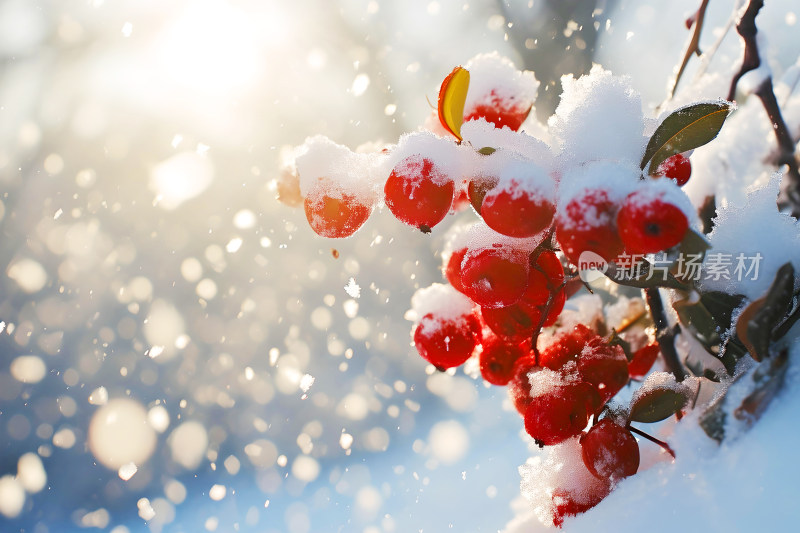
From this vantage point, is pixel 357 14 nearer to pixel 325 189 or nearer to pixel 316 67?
pixel 316 67

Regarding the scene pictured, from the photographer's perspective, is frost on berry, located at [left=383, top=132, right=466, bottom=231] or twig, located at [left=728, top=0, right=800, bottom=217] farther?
twig, located at [left=728, top=0, right=800, bottom=217]

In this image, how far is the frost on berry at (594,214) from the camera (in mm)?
231

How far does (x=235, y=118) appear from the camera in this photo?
110 cm

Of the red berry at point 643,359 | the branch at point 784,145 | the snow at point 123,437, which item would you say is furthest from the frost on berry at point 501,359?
the snow at point 123,437

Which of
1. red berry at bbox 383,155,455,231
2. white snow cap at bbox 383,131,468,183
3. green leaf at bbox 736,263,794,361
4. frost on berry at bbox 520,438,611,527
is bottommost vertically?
frost on berry at bbox 520,438,611,527

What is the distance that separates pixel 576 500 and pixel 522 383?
0.08 metres

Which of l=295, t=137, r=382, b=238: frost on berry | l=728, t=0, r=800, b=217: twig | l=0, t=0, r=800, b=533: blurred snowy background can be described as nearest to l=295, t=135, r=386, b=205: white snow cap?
l=295, t=137, r=382, b=238: frost on berry

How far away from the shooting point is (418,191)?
0.26 m

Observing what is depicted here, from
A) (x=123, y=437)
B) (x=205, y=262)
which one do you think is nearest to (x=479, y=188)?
(x=205, y=262)

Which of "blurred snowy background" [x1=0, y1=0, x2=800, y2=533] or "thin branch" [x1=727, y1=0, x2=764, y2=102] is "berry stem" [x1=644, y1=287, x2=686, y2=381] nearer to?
"thin branch" [x1=727, y1=0, x2=764, y2=102]

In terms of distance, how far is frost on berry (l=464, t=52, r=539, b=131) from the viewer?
34cm

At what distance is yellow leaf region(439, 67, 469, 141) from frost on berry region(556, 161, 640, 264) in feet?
0.25

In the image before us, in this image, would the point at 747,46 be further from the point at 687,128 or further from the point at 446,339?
the point at 446,339

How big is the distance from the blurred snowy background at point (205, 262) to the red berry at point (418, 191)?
710 mm
